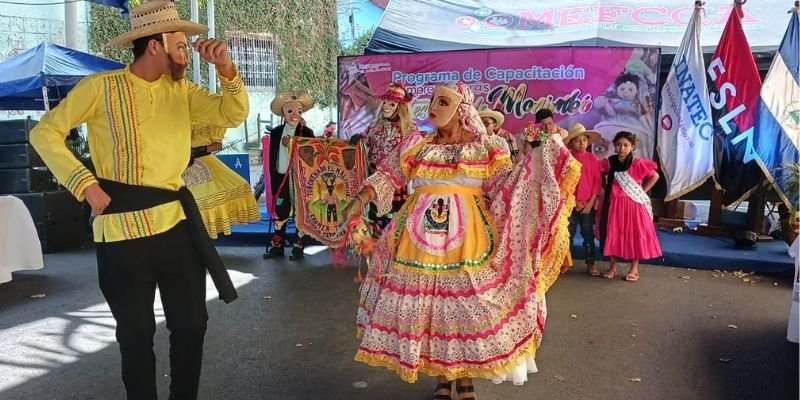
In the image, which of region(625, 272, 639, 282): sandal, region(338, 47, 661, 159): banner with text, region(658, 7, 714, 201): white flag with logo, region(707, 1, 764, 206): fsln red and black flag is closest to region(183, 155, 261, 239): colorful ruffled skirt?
region(338, 47, 661, 159): banner with text

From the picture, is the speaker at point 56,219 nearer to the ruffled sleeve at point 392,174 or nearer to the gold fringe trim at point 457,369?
the ruffled sleeve at point 392,174

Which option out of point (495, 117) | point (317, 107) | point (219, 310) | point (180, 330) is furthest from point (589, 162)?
point (317, 107)

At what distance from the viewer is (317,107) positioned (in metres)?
20.5

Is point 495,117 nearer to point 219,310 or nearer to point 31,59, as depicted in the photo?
point 219,310

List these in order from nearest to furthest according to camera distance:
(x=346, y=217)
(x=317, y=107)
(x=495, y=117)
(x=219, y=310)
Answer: (x=346, y=217)
(x=219, y=310)
(x=495, y=117)
(x=317, y=107)

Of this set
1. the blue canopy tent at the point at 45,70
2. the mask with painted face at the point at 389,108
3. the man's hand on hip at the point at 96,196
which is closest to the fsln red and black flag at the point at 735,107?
the mask with painted face at the point at 389,108

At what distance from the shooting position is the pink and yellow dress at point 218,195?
630 centimetres

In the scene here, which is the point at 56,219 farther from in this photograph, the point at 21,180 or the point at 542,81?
the point at 542,81

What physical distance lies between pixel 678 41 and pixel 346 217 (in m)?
8.17

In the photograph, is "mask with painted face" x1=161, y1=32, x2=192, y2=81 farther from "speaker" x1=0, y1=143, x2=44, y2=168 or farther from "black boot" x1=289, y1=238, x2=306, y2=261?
"speaker" x1=0, y1=143, x2=44, y2=168

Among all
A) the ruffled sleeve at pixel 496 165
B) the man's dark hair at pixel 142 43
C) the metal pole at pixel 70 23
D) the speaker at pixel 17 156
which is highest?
the metal pole at pixel 70 23

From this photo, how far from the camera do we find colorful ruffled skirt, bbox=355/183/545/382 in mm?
3062

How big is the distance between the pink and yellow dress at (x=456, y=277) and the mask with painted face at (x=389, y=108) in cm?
307

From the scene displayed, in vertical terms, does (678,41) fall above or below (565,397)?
above
